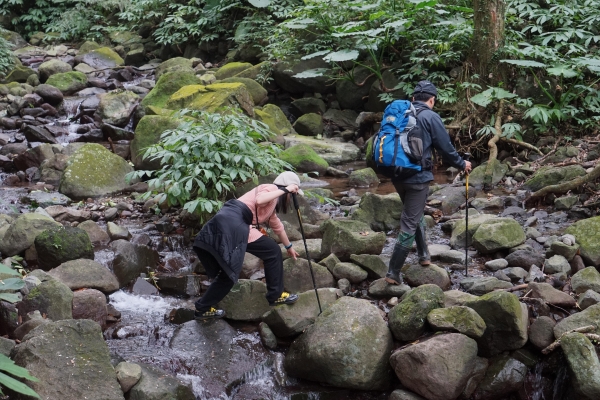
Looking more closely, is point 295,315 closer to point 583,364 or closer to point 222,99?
point 583,364

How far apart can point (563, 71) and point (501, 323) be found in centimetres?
630

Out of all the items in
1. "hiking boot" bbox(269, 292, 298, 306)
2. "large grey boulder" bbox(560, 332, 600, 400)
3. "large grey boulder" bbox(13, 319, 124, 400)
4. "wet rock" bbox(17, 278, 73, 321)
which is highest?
"large grey boulder" bbox(13, 319, 124, 400)

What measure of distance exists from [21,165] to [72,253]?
17.2 ft

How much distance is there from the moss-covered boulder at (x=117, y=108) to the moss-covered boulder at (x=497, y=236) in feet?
29.7

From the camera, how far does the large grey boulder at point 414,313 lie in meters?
4.77

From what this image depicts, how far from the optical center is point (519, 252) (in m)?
6.13

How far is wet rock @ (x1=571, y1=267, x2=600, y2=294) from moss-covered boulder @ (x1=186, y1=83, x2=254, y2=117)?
680 centimetres

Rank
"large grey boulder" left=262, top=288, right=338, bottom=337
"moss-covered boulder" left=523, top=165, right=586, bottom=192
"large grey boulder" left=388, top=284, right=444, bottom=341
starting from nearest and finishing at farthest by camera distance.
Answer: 1. "large grey boulder" left=388, top=284, right=444, bottom=341
2. "large grey boulder" left=262, top=288, right=338, bottom=337
3. "moss-covered boulder" left=523, top=165, right=586, bottom=192

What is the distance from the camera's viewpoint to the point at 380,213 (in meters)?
7.68

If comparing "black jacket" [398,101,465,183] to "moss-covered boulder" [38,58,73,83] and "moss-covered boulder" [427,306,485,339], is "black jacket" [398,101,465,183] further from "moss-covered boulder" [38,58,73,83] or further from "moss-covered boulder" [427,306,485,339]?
"moss-covered boulder" [38,58,73,83]

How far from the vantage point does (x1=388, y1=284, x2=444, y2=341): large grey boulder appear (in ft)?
15.6

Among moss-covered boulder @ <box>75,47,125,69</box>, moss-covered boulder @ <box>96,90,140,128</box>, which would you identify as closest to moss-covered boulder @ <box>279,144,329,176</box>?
moss-covered boulder @ <box>96,90,140,128</box>

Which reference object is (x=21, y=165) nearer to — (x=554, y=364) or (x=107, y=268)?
(x=107, y=268)

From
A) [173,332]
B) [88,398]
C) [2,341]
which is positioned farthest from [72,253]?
[88,398]
